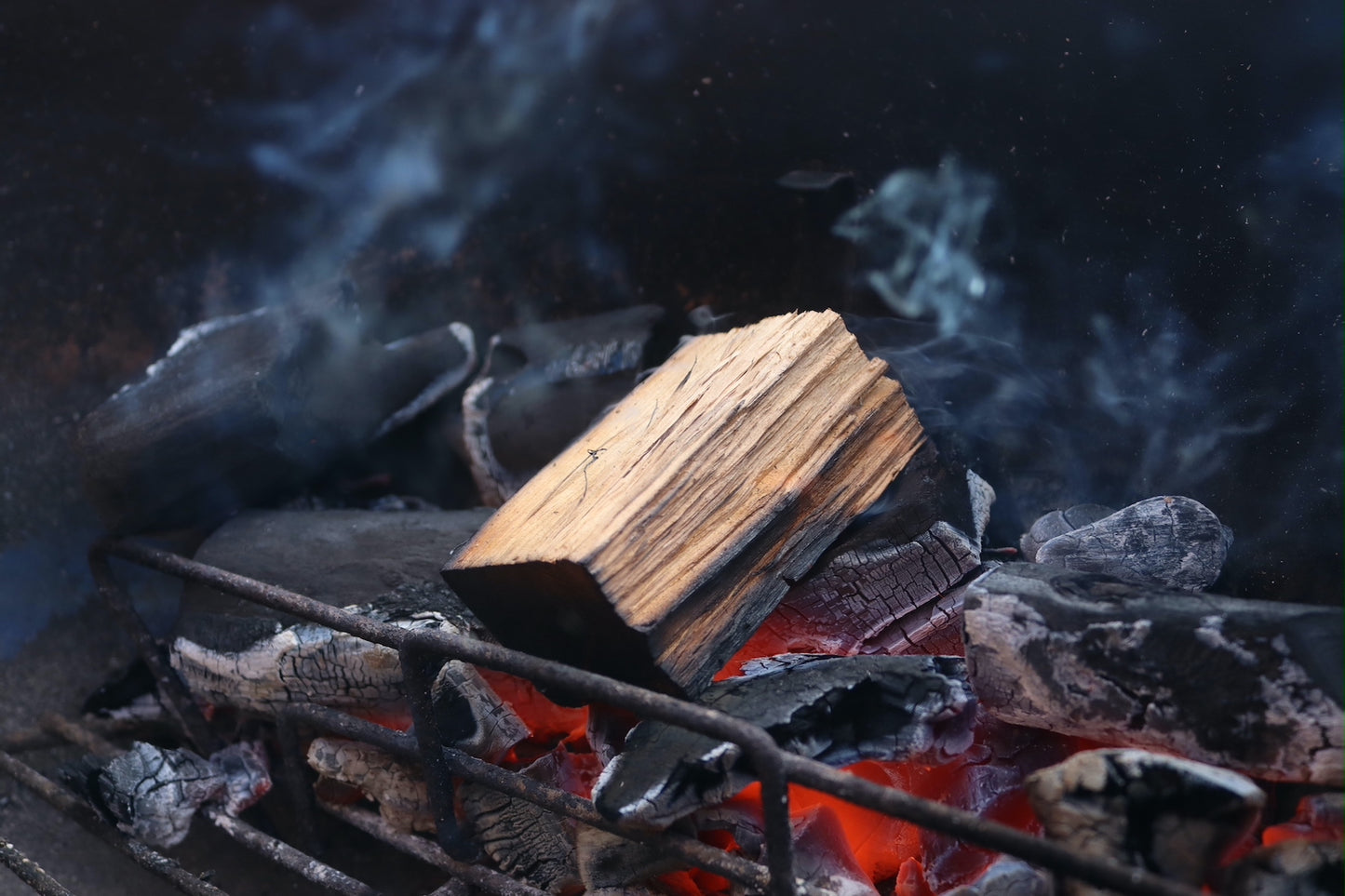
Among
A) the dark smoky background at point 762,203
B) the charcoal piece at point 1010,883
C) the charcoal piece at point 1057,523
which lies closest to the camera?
the charcoal piece at point 1010,883

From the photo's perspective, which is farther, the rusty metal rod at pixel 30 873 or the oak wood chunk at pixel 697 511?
the rusty metal rod at pixel 30 873

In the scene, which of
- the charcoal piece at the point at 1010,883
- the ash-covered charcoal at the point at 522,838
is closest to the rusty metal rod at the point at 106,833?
the ash-covered charcoal at the point at 522,838

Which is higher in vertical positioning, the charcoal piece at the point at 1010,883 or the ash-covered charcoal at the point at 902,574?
the ash-covered charcoal at the point at 902,574

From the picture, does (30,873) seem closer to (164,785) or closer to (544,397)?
(164,785)

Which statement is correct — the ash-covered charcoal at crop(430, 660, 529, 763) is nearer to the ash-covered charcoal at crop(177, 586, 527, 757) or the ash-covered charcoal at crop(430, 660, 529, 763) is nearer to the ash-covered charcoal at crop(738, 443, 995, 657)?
the ash-covered charcoal at crop(177, 586, 527, 757)

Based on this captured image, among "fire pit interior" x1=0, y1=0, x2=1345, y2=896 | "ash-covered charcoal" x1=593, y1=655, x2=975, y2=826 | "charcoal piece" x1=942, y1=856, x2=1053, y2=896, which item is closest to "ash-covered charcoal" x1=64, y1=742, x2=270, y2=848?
"fire pit interior" x1=0, y1=0, x2=1345, y2=896

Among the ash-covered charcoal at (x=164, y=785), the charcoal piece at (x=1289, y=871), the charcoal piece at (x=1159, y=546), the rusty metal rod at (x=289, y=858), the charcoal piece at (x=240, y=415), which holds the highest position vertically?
the charcoal piece at (x=240, y=415)

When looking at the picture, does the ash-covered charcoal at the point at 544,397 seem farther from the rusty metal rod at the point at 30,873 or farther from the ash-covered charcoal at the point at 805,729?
the rusty metal rod at the point at 30,873
